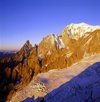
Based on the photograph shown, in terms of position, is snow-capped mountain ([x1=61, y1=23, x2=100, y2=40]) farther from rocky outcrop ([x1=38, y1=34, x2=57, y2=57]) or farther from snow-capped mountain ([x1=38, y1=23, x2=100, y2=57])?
rocky outcrop ([x1=38, y1=34, x2=57, y2=57])

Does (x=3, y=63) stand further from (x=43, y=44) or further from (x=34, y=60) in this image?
(x=43, y=44)

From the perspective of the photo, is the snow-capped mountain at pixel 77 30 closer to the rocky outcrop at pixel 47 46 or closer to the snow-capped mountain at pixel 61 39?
the snow-capped mountain at pixel 61 39

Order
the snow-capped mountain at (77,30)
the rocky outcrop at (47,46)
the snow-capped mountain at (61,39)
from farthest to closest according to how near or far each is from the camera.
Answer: the rocky outcrop at (47,46) → the snow-capped mountain at (61,39) → the snow-capped mountain at (77,30)

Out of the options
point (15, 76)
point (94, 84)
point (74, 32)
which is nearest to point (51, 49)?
point (74, 32)

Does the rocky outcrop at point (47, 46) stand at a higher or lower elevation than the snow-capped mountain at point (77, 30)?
Result: lower

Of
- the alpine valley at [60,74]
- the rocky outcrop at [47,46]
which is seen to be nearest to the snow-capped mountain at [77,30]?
the alpine valley at [60,74]

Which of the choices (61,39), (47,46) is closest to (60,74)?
(47,46)

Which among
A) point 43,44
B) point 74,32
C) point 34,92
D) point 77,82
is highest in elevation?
point 74,32

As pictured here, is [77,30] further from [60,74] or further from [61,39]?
[60,74]

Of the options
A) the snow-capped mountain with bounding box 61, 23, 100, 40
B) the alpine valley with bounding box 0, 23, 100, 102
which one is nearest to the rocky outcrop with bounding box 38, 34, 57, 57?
the alpine valley with bounding box 0, 23, 100, 102
